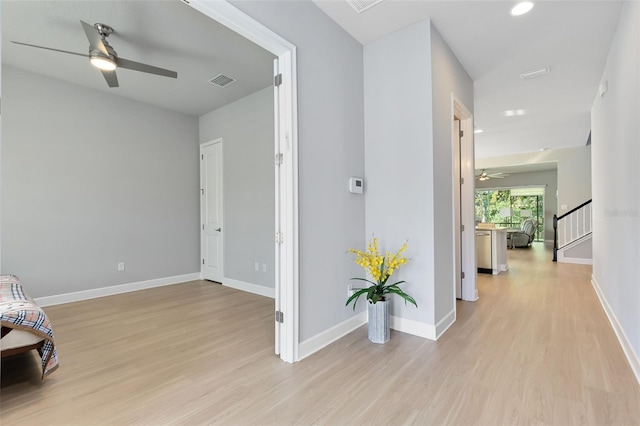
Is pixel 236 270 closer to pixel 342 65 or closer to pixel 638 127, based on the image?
pixel 342 65

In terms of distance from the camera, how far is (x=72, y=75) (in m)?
3.82

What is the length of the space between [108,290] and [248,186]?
2386 mm

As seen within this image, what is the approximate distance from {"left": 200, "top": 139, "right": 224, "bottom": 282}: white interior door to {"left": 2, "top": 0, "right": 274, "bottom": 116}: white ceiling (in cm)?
101

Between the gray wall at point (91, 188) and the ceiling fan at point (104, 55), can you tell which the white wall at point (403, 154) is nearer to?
the ceiling fan at point (104, 55)

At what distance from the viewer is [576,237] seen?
6762 millimetres

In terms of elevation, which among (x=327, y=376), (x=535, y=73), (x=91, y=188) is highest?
(x=535, y=73)

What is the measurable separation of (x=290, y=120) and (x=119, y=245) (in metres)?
3.57

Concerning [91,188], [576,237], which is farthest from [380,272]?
[576,237]

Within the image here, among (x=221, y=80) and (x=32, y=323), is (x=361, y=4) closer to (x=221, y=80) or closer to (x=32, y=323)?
(x=221, y=80)

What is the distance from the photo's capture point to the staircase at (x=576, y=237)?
6.48 m

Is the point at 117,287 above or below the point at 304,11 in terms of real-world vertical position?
below

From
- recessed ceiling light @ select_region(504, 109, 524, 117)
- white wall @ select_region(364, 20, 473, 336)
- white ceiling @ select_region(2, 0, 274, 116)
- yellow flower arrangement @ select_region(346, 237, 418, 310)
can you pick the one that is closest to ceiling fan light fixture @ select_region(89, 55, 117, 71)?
white ceiling @ select_region(2, 0, 274, 116)

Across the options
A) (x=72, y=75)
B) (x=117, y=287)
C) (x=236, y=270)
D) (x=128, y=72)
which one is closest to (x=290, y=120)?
(x=128, y=72)

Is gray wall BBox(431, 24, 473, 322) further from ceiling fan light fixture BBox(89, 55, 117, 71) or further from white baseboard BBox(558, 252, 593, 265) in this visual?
white baseboard BBox(558, 252, 593, 265)
